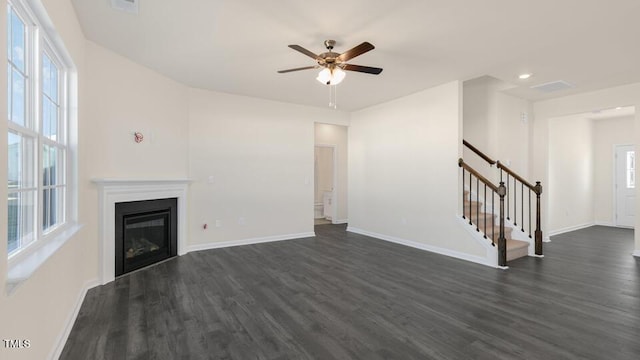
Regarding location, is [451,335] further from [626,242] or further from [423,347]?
[626,242]

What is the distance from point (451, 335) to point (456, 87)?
11.8 feet

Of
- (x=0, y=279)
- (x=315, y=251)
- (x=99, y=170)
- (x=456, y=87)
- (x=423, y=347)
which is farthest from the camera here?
(x=315, y=251)

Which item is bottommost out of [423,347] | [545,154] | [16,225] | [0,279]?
[423,347]

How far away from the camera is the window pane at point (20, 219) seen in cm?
172

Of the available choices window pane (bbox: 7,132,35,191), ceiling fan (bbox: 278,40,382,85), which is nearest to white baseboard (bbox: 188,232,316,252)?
window pane (bbox: 7,132,35,191)

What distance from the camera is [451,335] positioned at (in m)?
2.38

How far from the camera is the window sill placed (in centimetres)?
142

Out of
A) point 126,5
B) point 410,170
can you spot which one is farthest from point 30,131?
point 410,170

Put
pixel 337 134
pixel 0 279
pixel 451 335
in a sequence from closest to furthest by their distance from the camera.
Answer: pixel 0 279
pixel 451 335
pixel 337 134

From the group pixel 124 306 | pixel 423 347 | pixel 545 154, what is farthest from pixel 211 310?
pixel 545 154

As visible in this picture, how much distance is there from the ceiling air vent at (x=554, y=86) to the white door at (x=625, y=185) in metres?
4.21

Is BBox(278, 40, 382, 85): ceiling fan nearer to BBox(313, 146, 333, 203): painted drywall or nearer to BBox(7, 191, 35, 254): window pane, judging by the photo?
BBox(7, 191, 35, 254): window pane

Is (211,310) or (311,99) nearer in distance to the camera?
(211,310)

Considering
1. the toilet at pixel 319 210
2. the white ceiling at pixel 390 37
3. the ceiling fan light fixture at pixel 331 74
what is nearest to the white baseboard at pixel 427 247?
the toilet at pixel 319 210
